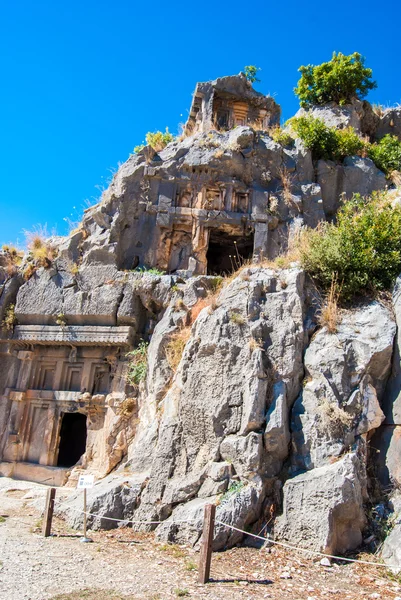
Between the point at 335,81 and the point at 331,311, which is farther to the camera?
the point at 335,81

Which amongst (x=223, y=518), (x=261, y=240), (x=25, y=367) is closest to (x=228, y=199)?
(x=261, y=240)

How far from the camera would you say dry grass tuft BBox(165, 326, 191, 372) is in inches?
441

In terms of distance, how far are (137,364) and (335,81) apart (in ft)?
46.6

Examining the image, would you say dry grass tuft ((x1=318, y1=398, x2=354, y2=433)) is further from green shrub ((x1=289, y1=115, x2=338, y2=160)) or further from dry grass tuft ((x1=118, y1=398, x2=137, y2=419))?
green shrub ((x1=289, y1=115, x2=338, y2=160))

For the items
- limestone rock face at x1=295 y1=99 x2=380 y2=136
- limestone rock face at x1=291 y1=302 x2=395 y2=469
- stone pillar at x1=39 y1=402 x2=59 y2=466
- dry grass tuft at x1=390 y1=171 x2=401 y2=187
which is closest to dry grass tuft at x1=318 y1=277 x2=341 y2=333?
limestone rock face at x1=291 y1=302 x2=395 y2=469

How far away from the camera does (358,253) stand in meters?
10.3

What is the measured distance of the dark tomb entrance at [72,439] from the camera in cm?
1605

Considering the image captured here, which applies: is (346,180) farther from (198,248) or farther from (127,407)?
(127,407)

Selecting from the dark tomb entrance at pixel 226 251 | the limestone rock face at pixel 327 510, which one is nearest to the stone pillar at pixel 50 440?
the dark tomb entrance at pixel 226 251

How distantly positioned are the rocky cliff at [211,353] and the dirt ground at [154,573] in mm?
454

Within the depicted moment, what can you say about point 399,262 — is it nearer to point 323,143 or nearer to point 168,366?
point 168,366

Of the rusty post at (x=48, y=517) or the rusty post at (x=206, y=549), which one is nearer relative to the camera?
the rusty post at (x=206, y=549)

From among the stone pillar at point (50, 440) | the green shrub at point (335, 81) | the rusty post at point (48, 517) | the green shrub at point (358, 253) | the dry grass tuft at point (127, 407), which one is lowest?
the rusty post at point (48, 517)

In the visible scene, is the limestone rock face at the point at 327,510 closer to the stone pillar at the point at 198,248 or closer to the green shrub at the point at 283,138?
the stone pillar at the point at 198,248
